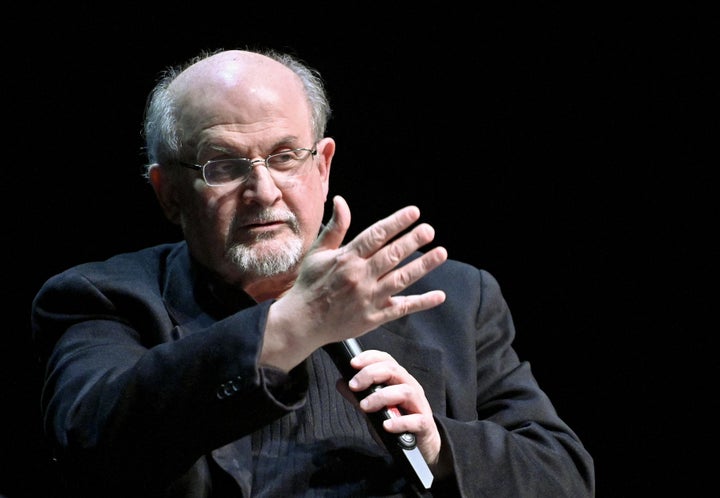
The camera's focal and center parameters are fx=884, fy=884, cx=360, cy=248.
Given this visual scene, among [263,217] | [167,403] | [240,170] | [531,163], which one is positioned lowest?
[531,163]

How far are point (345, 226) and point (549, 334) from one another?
1.64 meters

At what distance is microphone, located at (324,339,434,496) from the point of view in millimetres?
1652

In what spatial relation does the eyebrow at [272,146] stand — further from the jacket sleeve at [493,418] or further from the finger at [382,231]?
the finger at [382,231]

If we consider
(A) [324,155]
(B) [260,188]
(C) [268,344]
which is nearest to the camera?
(C) [268,344]

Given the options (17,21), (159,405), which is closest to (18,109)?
(17,21)

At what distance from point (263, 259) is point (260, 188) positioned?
0.17m

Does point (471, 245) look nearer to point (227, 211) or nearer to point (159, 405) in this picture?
point (227, 211)

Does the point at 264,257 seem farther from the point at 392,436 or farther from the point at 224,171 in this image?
the point at 392,436

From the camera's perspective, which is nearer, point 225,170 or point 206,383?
point 206,383

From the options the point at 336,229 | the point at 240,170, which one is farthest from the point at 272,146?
the point at 336,229

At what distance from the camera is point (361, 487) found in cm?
189

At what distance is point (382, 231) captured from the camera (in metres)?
1.45

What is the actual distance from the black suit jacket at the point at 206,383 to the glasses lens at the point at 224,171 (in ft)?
0.77

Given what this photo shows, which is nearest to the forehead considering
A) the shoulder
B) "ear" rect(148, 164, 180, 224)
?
"ear" rect(148, 164, 180, 224)
